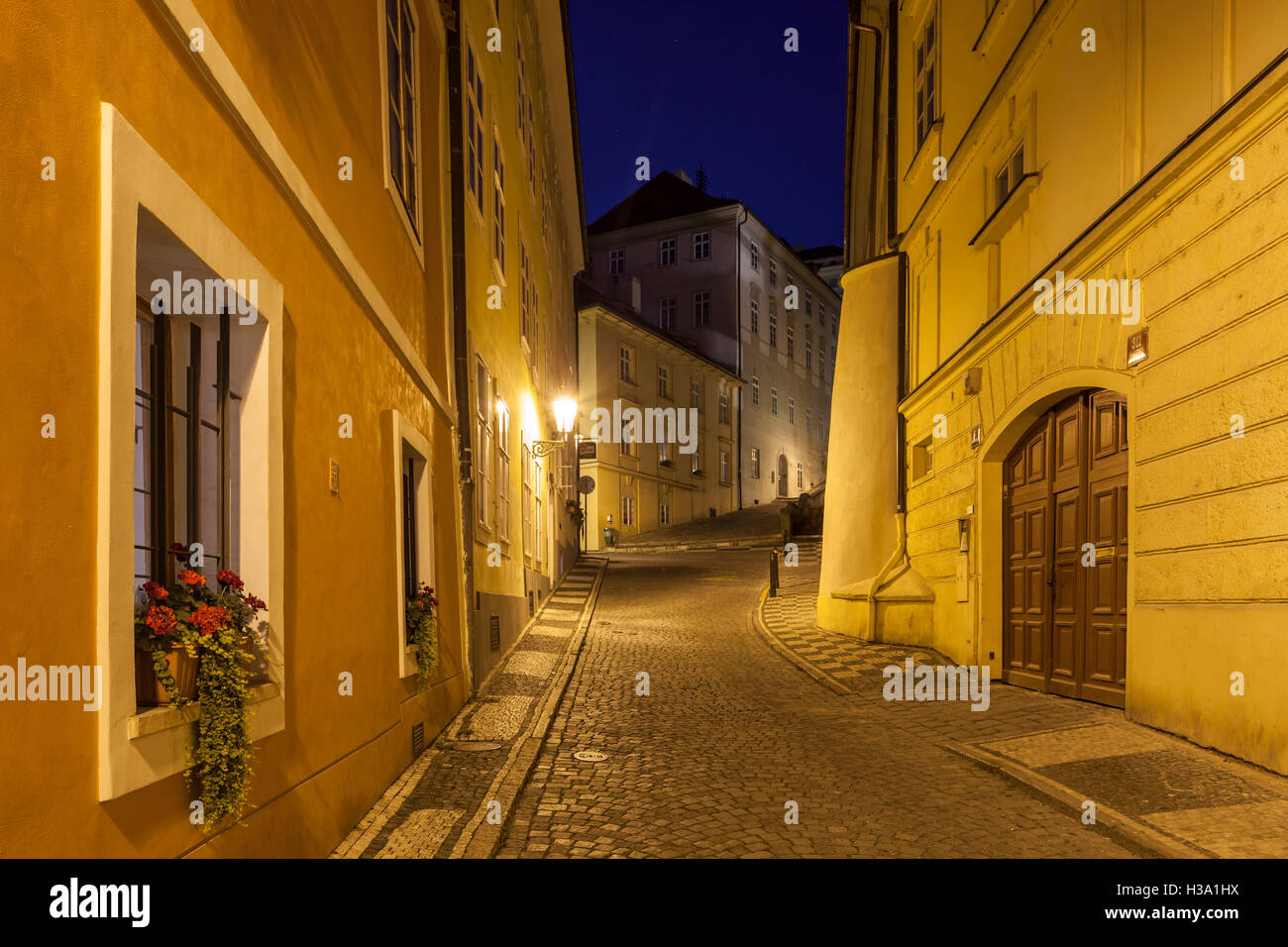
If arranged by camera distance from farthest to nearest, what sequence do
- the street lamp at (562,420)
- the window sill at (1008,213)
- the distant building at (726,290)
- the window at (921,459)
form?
the distant building at (726,290)
the street lamp at (562,420)
the window at (921,459)
the window sill at (1008,213)

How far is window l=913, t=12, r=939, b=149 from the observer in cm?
1408

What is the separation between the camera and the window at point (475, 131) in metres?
10.8

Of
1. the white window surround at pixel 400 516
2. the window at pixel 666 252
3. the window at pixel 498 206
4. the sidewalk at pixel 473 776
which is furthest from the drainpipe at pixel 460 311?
the window at pixel 666 252

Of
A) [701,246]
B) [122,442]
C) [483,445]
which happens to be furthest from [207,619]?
[701,246]

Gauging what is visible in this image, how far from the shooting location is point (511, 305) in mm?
14547

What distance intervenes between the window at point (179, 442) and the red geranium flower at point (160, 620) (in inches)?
14.1

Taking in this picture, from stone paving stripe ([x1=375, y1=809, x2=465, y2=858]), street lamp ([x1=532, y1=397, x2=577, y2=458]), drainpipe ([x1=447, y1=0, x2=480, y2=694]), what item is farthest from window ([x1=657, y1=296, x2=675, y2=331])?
stone paving stripe ([x1=375, y1=809, x2=465, y2=858])

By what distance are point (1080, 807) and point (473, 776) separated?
4.08 meters

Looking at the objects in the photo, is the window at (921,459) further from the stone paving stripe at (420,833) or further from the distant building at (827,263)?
the distant building at (827,263)

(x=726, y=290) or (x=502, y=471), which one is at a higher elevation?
(x=726, y=290)

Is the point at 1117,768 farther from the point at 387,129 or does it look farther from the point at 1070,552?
the point at 387,129

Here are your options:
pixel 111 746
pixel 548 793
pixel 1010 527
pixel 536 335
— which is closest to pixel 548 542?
pixel 536 335

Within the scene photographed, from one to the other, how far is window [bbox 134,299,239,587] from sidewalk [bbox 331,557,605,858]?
Answer: 199 centimetres

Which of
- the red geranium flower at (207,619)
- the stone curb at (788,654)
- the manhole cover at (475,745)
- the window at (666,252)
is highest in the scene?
the window at (666,252)
